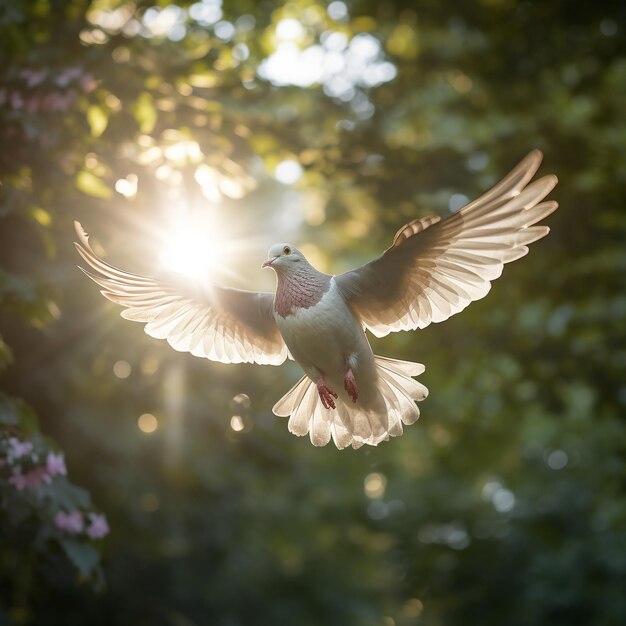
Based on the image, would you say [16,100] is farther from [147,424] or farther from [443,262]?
[147,424]

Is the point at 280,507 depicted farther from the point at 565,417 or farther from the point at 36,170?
the point at 36,170

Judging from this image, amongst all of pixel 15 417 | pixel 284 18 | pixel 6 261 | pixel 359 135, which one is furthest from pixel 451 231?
pixel 284 18

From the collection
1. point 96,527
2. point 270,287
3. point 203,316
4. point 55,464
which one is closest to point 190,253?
point 203,316

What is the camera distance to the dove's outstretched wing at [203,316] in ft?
10.3

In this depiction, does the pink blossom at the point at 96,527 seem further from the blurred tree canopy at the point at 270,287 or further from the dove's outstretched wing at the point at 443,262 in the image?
the dove's outstretched wing at the point at 443,262

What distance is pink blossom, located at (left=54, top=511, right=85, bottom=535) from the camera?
3826mm

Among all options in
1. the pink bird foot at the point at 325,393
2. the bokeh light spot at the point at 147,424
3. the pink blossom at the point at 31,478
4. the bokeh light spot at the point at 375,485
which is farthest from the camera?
the bokeh light spot at the point at 375,485

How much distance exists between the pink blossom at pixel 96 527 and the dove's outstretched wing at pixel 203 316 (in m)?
Result: 1.04

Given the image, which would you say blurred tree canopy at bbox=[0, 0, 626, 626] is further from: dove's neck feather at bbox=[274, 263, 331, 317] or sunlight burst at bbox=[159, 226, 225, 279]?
dove's neck feather at bbox=[274, 263, 331, 317]

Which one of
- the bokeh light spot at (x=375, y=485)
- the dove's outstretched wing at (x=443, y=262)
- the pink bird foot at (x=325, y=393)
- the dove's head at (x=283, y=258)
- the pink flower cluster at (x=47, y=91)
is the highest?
the bokeh light spot at (x=375, y=485)

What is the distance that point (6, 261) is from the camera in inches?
218

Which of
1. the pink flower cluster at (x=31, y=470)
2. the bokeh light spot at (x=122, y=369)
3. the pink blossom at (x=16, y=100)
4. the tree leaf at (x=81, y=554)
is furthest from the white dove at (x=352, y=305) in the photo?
the bokeh light spot at (x=122, y=369)

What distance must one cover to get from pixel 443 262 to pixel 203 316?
3.48 ft

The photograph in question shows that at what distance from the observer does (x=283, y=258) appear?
2666 mm
